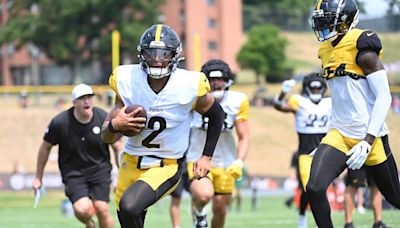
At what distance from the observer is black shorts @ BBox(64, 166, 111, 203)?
934 centimetres

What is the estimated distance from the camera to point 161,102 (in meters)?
6.56

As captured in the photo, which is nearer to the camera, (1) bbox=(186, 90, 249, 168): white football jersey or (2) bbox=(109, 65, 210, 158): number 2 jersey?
(2) bbox=(109, 65, 210, 158): number 2 jersey

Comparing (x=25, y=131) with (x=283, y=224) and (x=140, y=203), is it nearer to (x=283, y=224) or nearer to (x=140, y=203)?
(x=283, y=224)

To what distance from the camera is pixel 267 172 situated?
36469mm

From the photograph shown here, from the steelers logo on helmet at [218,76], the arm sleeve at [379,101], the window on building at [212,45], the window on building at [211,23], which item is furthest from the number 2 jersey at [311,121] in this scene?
the window on building at [212,45]

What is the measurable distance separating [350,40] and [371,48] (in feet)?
0.64

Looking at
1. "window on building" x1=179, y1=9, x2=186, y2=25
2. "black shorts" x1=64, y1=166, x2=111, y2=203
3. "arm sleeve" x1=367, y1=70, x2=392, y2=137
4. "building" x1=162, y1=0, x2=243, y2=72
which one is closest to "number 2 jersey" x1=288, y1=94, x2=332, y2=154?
"black shorts" x1=64, y1=166, x2=111, y2=203

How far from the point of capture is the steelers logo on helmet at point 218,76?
8.96m

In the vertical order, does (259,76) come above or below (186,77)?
below

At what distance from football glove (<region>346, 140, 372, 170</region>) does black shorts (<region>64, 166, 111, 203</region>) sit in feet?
11.9

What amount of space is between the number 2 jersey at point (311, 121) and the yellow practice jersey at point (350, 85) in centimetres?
352

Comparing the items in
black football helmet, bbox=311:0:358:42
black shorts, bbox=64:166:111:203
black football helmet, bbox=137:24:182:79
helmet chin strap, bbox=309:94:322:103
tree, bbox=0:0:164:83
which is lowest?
tree, bbox=0:0:164:83

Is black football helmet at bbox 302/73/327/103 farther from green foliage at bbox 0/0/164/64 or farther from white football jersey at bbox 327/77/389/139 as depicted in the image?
green foliage at bbox 0/0/164/64

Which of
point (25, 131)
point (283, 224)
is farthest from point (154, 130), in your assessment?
point (25, 131)
